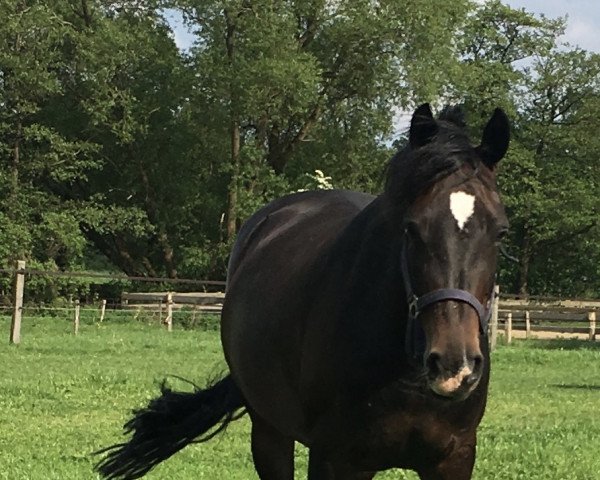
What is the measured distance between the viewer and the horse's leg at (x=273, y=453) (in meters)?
4.92

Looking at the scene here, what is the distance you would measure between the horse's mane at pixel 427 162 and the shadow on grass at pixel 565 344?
19.2 m

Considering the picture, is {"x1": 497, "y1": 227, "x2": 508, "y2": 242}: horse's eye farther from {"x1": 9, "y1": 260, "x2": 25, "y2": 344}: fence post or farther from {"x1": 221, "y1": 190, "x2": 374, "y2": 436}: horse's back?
{"x1": 9, "y1": 260, "x2": 25, "y2": 344}: fence post

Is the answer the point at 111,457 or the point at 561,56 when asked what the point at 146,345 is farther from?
the point at 561,56

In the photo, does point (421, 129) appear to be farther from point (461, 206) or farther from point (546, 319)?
point (546, 319)

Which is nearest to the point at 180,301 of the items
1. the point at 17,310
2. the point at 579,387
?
the point at 17,310

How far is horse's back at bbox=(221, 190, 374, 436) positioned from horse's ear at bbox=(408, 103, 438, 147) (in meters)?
0.79

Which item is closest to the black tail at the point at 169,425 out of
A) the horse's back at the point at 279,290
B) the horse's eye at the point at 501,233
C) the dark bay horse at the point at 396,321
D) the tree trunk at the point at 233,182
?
the horse's back at the point at 279,290

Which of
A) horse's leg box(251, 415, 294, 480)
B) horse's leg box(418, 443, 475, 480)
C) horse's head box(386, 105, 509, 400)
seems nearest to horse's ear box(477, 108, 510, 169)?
horse's head box(386, 105, 509, 400)

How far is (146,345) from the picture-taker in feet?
60.0

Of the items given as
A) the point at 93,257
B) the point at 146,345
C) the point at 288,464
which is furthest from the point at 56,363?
the point at 93,257

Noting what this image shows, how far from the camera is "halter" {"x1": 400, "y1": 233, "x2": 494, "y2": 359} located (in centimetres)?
283

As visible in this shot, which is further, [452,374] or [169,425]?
[169,425]

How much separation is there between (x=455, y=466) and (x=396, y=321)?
582 mm

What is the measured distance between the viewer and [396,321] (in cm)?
323
